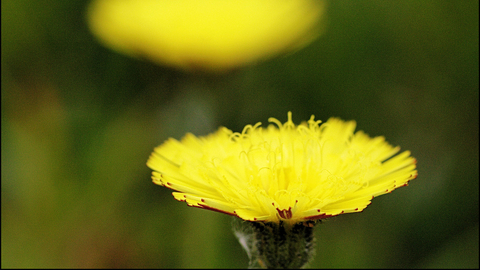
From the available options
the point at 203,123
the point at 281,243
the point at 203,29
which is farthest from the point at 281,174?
the point at 203,29

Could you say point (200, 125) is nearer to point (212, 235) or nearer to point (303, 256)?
point (212, 235)

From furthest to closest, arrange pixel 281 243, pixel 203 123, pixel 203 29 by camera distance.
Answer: pixel 203 29 → pixel 203 123 → pixel 281 243

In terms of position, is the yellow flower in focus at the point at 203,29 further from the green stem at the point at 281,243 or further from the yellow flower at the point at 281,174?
the green stem at the point at 281,243

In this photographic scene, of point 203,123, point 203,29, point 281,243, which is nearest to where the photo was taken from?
point 281,243

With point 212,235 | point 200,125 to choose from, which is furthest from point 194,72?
point 212,235

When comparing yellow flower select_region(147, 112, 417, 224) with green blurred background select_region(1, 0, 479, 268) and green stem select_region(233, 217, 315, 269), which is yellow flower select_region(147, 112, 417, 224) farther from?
green blurred background select_region(1, 0, 479, 268)

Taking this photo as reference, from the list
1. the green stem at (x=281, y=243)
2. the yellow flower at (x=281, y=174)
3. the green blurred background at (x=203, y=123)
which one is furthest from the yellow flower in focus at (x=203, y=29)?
the green stem at (x=281, y=243)

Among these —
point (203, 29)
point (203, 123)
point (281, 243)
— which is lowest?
point (281, 243)

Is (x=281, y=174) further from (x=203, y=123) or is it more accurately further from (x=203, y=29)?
(x=203, y=29)
